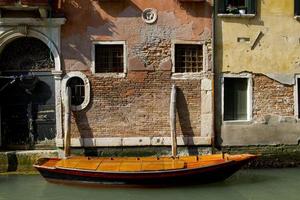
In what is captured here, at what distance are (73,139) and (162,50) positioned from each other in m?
2.40

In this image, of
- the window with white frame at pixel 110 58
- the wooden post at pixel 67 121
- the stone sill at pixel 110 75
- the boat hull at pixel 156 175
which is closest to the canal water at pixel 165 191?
the boat hull at pixel 156 175

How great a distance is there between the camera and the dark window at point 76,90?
36.2 ft

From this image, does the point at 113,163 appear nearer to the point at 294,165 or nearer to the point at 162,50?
the point at 162,50

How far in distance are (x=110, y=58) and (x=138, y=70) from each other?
601mm

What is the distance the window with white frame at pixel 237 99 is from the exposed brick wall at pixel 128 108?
3.40 feet

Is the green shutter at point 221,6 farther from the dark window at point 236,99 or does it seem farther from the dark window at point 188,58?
the dark window at point 236,99

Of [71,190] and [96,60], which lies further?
[96,60]

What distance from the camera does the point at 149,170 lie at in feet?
30.2

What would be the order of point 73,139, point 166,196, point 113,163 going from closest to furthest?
1. point 166,196
2. point 113,163
3. point 73,139

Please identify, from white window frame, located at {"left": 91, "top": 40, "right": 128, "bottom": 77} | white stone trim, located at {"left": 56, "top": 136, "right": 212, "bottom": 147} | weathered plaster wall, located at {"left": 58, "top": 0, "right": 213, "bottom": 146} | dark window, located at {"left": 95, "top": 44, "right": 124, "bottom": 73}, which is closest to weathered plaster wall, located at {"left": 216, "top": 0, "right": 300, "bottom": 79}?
weathered plaster wall, located at {"left": 58, "top": 0, "right": 213, "bottom": 146}

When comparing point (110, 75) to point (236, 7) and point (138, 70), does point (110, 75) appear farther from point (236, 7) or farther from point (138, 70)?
point (236, 7)

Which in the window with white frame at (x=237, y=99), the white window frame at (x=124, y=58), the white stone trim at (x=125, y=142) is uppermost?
the white window frame at (x=124, y=58)

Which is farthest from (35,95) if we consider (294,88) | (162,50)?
(294,88)

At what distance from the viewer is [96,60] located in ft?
36.4
